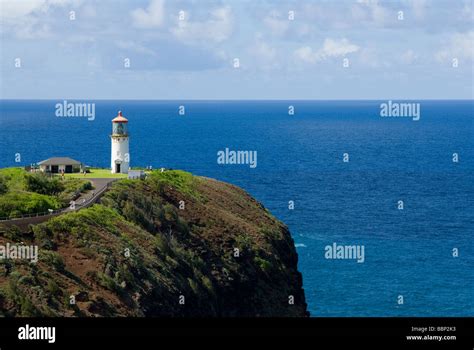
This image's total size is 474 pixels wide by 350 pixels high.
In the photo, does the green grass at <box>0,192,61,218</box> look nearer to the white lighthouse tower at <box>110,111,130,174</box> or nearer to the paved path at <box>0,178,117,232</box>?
the paved path at <box>0,178,117,232</box>

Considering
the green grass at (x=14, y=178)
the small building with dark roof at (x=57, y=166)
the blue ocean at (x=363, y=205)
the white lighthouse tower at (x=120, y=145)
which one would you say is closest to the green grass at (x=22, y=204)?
the green grass at (x=14, y=178)

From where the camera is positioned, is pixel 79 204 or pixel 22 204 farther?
pixel 79 204

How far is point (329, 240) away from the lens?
82188mm

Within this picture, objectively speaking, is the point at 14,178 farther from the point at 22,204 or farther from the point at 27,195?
the point at 22,204

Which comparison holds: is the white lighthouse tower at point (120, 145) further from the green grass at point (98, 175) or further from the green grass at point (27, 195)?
the green grass at point (27, 195)

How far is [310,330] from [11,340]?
5948 mm

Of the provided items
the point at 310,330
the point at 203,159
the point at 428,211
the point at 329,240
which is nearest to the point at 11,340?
the point at 310,330

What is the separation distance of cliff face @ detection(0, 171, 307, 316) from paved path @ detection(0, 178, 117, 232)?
28.7 inches

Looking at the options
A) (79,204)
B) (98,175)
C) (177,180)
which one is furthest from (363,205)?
(79,204)

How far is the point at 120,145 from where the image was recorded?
6375cm

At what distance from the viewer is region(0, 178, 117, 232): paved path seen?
1630 inches

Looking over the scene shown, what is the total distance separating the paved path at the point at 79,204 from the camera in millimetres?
41406

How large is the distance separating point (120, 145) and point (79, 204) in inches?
620

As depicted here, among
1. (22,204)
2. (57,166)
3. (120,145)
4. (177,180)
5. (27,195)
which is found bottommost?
(22,204)
